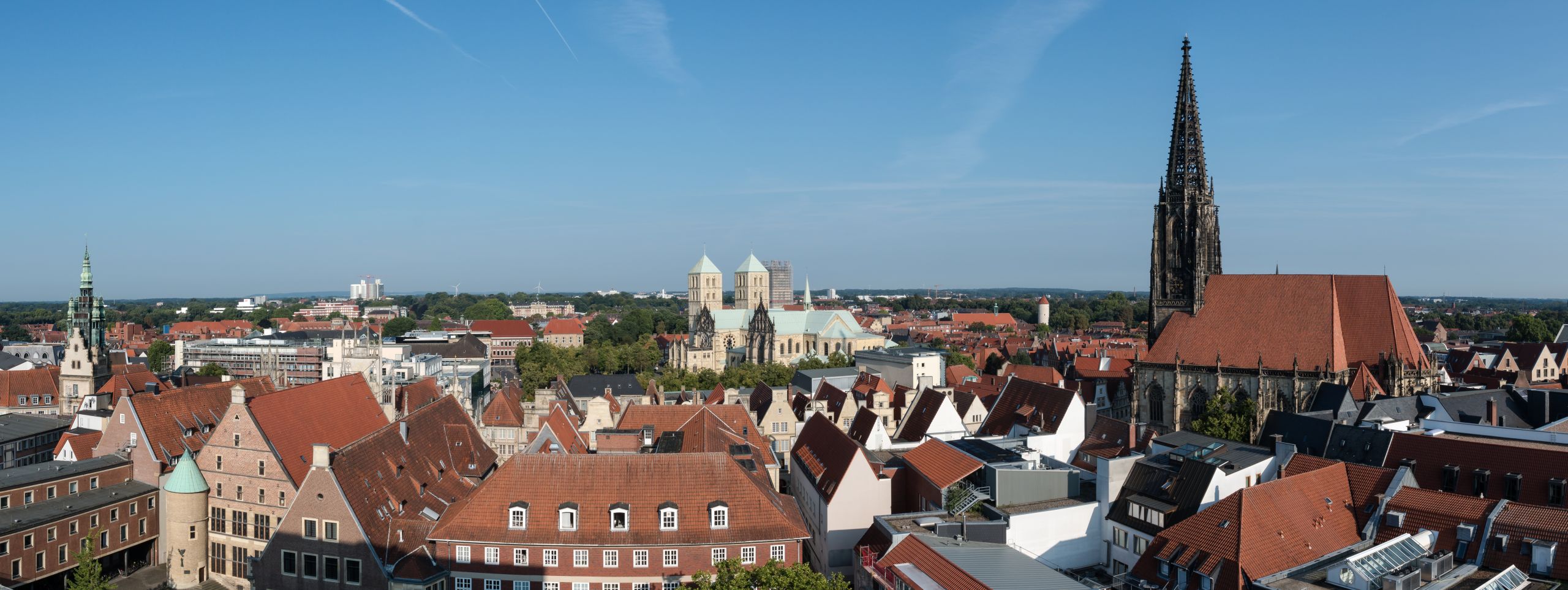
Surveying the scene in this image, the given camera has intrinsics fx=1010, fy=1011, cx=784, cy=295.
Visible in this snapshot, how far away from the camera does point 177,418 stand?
55062 mm

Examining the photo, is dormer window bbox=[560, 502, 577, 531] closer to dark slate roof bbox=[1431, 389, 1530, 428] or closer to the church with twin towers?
dark slate roof bbox=[1431, 389, 1530, 428]

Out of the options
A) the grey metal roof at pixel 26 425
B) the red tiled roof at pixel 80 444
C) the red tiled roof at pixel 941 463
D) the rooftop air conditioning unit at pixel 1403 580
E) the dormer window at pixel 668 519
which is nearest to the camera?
the rooftop air conditioning unit at pixel 1403 580

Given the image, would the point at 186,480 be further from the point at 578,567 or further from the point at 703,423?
the point at 703,423

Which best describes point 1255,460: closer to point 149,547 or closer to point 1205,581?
point 1205,581

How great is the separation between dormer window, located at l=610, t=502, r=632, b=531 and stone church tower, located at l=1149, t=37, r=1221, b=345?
177ft

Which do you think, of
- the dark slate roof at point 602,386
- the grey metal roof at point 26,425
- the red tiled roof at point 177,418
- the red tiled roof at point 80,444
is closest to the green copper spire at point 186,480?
the red tiled roof at point 177,418

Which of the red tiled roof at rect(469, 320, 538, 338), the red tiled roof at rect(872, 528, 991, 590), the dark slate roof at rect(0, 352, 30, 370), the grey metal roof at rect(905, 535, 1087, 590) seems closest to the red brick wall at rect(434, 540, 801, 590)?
the red tiled roof at rect(872, 528, 991, 590)

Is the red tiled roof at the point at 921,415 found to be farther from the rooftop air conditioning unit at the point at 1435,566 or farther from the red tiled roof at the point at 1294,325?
the rooftop air conditioning unit at the point at 1435,566

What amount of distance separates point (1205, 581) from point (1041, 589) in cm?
925

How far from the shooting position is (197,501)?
4825cm

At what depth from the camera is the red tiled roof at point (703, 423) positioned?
55188 mm

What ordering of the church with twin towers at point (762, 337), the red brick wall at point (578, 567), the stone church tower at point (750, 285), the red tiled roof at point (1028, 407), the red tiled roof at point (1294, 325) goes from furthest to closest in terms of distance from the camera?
the stone church tower at point (750, 285) → the church with twin towers at point (762, 337) → the red tiled roof at point (1294, 325) → the red tiled roof at point (1028, 407) → the red brick wall at point (578, 567)

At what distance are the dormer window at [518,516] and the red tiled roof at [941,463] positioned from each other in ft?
59.4

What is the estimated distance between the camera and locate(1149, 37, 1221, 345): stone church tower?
7844 centimetres
